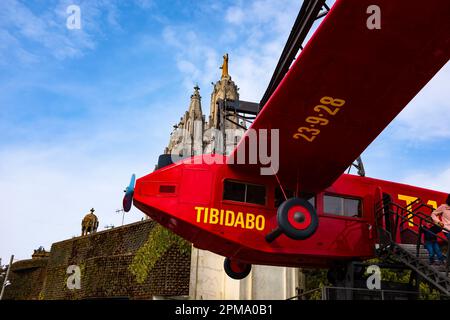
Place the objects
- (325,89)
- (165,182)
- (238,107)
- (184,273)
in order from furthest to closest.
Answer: (184,273), (238,107), (165,182), (325,89)

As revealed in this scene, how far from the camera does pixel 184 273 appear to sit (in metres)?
17.5

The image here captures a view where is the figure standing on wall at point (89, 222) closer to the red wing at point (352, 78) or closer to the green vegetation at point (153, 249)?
the green vegetation at point (153, 249)

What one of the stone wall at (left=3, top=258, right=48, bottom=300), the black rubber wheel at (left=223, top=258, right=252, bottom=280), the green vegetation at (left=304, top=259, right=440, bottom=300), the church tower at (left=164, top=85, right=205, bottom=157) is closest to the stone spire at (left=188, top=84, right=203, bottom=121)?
the church tower at (left=164, top=85, right=205, bottom=157)

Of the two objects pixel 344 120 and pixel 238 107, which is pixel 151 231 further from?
pixel 344 120

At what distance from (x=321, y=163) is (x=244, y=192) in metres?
1.99

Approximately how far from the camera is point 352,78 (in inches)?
256

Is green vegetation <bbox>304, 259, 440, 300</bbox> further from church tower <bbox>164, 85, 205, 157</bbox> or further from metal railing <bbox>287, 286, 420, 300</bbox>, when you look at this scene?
church tower <bbox>164, 85, 205, 157</bbox>

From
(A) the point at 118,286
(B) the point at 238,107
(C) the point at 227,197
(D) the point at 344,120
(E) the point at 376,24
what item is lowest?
(A) the point at 118,286

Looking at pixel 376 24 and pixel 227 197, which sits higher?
pixel 376 24

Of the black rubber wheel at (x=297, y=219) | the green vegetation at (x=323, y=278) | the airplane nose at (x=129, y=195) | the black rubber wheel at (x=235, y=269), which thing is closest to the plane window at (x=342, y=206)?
the black rubber wheel at (x=297, y=219)

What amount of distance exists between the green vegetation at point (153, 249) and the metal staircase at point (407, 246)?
10324mm

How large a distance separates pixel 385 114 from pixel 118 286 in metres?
16.7
